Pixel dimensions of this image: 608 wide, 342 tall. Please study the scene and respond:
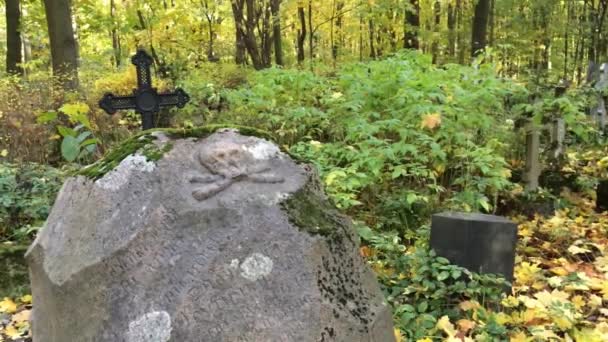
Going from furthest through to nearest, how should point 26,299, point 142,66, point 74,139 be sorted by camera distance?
point 74,139 → point 142,66 → point 26,299

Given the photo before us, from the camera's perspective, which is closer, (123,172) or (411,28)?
(123,172)

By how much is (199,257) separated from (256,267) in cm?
25

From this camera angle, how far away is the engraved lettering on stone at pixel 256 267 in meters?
2.29

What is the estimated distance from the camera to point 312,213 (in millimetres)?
2523

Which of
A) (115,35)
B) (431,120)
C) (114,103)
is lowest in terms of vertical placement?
(431,120)

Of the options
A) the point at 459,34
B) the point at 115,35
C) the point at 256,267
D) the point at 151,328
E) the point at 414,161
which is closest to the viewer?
the point at 151,328

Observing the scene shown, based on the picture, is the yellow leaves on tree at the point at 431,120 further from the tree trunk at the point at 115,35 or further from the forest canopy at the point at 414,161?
the tree trunk at the point at 115,35

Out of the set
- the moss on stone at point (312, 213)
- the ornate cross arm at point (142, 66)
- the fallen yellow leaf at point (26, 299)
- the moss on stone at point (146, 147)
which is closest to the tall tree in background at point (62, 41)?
the ornate cross arm at point (142, 66)

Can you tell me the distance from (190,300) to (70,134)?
360 centimetres

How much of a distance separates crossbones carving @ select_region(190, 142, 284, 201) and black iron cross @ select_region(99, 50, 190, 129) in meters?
1.86

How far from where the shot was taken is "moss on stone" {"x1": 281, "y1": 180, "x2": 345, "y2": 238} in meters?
2.45

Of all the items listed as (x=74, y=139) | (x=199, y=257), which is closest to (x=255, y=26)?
(x=74, y=139)

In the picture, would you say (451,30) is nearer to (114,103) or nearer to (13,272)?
(114,103)

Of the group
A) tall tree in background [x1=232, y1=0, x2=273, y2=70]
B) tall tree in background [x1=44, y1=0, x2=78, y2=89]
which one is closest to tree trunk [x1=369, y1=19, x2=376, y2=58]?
tall tree in background [x1=232, y1=0, x2=273, y2=70]
